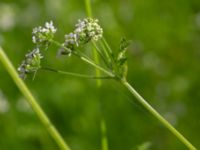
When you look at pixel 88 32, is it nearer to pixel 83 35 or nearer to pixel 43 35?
pixel 83 35

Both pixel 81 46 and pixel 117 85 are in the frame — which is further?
pixel 117 85

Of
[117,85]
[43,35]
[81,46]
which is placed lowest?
A: [81,46]

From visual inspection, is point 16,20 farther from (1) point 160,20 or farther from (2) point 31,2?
(1) point 160,20

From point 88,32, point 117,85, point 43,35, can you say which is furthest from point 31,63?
point 117,85

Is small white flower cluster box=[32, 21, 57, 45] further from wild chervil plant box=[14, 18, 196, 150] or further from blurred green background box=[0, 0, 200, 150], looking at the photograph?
blurred green background box=[0, 0, 200, 150]

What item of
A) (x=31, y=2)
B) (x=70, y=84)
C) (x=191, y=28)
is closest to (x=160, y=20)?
(x=191, y=28)
